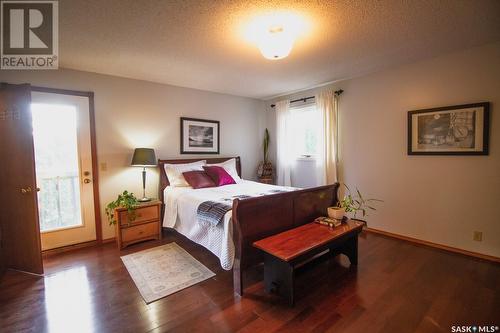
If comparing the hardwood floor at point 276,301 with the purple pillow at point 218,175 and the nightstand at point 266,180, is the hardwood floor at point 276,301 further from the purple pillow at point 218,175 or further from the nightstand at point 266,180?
the nightstand at point 266,180

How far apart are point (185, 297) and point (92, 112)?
2735mm

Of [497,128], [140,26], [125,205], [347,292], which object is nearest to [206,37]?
[140,26]

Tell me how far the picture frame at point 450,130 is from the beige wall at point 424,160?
76 millimetres

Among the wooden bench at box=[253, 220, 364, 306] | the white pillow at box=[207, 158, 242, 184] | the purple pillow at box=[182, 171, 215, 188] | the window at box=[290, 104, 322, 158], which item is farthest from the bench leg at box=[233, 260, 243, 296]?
the window at box=[290, 104, 322, 158]

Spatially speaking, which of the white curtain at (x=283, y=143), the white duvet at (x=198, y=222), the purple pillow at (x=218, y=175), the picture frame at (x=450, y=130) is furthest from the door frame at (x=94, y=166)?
the picture frame at (x=450, y=130)

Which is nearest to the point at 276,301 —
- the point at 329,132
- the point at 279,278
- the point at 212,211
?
the point at 279,278

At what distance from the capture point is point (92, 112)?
3.15 meters

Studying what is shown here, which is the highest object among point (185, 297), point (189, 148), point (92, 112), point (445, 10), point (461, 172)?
point (445, 10)

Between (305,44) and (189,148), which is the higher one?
(305,44)

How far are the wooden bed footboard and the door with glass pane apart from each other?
2.42 m

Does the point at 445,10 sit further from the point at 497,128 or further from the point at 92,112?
the point at 92,112

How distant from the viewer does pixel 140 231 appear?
10.4ft

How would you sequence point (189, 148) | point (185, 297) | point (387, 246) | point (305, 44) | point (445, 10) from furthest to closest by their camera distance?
point (189, 148) < point (387, 246) < point (305, 44) < point (185, 297) < point (445, 10)

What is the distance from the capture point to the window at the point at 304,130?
4270mm
